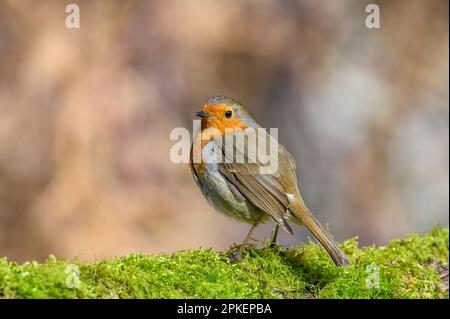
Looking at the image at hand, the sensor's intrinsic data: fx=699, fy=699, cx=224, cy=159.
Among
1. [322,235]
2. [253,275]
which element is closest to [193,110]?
[322,235]

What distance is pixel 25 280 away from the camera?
2.83 meters

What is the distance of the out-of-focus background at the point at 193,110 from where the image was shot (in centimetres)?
729

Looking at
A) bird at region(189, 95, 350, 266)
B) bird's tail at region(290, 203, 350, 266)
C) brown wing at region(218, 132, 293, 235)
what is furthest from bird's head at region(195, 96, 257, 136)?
bird's tail at region(290, 203, 350, 266)

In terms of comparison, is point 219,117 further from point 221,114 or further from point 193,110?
point 193,110

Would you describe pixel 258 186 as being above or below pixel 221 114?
below

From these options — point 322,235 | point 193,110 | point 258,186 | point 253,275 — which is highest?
point 193,110

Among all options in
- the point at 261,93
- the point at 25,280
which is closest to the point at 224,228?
the point at 261,93

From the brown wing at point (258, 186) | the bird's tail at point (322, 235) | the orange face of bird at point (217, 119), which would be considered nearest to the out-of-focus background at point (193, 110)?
the orange face of bird at point (217, 119)

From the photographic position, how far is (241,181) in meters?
4.25

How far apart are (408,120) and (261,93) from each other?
76.7 inches

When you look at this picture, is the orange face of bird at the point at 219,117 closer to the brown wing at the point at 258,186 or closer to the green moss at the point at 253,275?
the brown wing at the point at 258,186

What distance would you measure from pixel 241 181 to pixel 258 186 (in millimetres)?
109

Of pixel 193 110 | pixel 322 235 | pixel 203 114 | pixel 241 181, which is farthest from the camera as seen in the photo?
pixel 193 110

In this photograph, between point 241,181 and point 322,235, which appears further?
point 241,181
